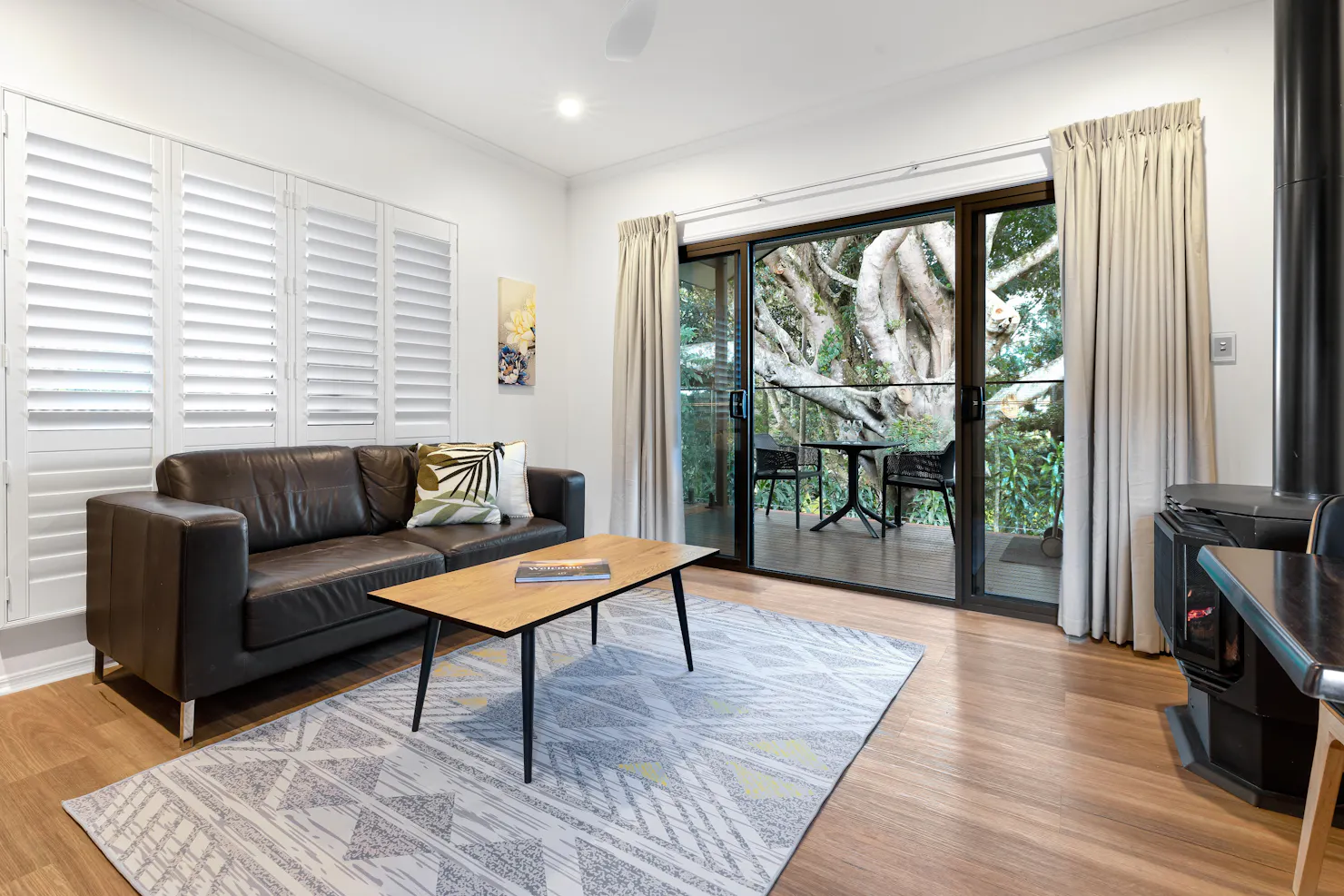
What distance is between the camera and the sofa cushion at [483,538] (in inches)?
111

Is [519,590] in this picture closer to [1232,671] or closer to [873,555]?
[1232,671]

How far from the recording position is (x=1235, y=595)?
3.40 ft

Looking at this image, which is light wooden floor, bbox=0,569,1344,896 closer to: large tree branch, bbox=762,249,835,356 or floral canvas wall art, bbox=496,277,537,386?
floral canvas wall art, bbox=496,277,537,386

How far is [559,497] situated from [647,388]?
1.08 m

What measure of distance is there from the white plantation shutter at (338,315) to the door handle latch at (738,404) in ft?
6.93

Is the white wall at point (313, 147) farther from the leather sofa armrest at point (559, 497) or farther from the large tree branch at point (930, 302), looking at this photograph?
the large tree branch at point (930, 302)

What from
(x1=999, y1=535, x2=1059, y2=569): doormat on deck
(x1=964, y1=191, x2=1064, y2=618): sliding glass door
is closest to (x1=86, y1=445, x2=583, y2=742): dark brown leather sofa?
(x1=964, y1=191, x2=1064, y2=618): sliding glass door

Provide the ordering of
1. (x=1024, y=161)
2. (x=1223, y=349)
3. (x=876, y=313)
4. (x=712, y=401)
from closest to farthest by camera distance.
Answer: (x=1223, y=349), (x=1024, y=161), (x=712, y=401), (x=876, y=313)

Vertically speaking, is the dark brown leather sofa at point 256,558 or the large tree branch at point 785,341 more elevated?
the large tree branch at point 785,341

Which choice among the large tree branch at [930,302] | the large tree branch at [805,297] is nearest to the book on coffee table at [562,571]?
the large tree branch at [805,297]

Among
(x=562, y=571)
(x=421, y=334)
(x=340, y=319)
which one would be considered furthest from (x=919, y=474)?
(x=340, y=319)

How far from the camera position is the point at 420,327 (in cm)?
373

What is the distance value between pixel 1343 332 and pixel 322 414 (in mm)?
4105

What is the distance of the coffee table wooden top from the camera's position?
5.78ft
